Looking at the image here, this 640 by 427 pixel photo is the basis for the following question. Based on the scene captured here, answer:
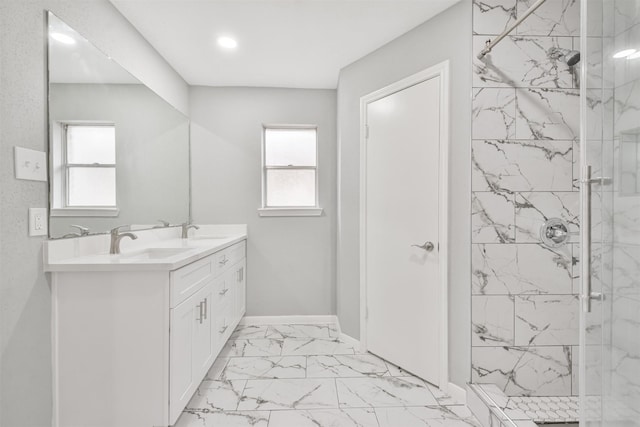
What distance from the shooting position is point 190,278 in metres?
1.63

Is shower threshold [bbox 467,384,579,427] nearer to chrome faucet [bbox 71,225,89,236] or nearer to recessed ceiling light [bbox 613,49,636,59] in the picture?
recessed ceiling light [bbox 613,49,636,59]

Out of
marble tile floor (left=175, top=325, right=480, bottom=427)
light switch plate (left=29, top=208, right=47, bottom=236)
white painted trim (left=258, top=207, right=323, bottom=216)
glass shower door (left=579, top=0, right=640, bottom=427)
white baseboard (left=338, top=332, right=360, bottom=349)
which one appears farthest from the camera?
white painted trim (left=258, top=207, right=323, bottom=216)

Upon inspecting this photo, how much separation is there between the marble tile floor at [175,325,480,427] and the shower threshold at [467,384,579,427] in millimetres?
106

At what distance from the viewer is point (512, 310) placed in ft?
5.72

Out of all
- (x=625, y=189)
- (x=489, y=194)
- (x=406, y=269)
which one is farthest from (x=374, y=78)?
(x=625, y=189)

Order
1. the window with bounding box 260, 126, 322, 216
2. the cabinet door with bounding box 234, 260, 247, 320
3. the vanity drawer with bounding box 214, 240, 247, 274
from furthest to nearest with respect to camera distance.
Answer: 1. the window with bounding box 260, 126, 322, 216
2. the cabinet door with bounding box 234, 260, 247, 320
3. the vanity drawer with bounding box 214, 240, 247, 274

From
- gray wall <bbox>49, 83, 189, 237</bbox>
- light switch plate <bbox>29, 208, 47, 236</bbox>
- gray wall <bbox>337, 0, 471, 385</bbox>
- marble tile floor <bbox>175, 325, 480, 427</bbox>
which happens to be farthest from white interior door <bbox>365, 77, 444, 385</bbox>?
light switch plate <bbox>29, 208, 47, 236</bbox>

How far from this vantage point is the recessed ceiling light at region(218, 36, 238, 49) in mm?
2217

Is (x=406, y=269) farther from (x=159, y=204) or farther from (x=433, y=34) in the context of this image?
(x=159, y=204)

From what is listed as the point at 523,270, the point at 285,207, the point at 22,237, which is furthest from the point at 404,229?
the point at 22,237

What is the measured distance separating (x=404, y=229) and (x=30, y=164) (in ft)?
7.07

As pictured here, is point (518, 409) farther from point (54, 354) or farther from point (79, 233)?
point (79, 233)

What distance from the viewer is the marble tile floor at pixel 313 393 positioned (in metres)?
1.65

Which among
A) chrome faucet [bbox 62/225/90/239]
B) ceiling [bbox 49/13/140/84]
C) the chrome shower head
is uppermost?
the chrome shower head
